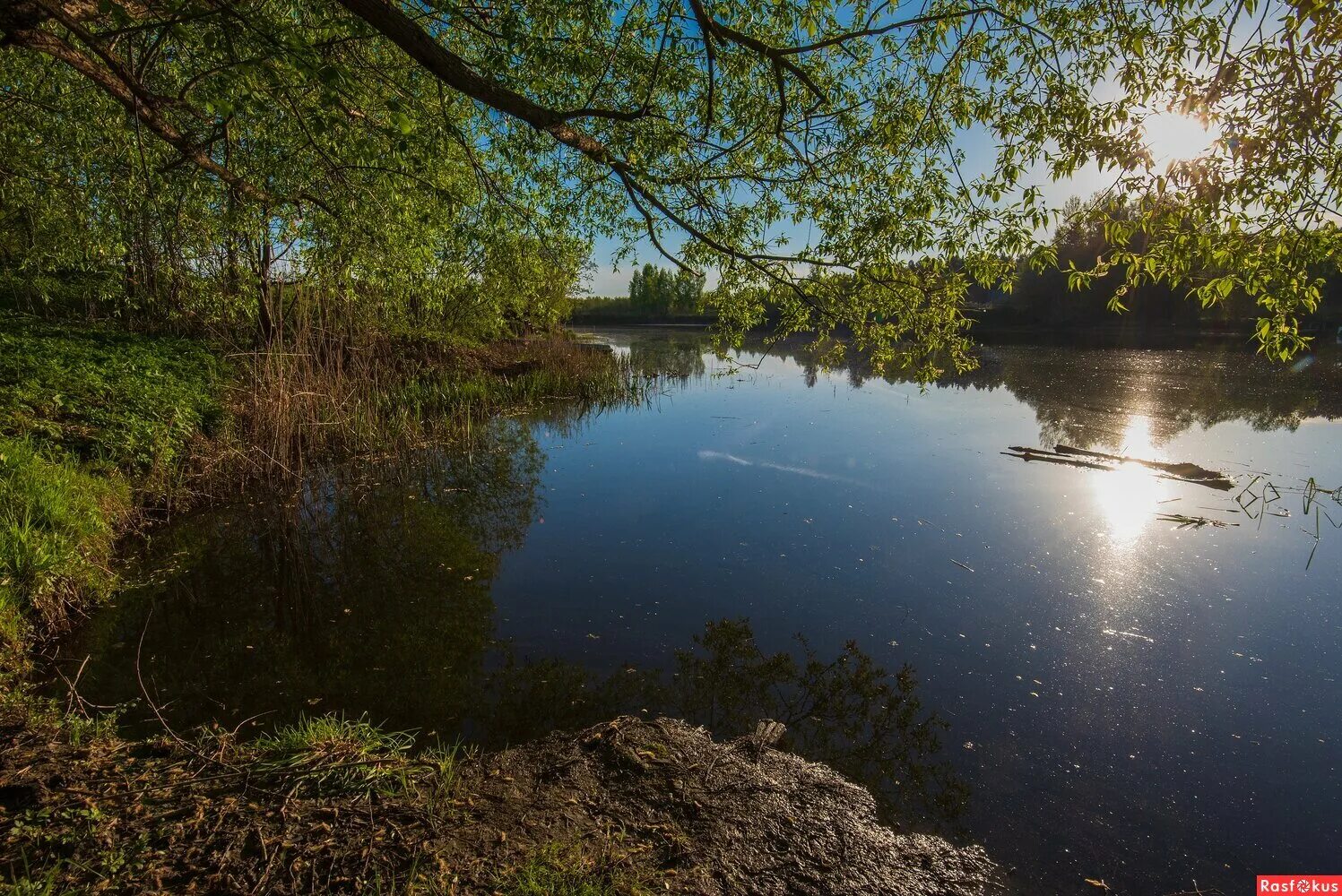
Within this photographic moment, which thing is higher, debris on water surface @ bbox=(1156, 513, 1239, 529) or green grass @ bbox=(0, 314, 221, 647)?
green grass @ bbox=(0, 314, 221, 647)

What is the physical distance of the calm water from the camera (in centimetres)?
318

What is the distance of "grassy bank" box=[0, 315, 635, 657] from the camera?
453cm

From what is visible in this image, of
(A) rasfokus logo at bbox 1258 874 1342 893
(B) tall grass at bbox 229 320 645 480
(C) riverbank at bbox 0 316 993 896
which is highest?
(B) tall grass at bbox 229 320 645 480

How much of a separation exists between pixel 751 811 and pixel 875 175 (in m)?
5.22

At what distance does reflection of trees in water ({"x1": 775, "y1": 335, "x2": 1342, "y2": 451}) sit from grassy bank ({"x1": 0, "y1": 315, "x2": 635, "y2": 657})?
851 cm

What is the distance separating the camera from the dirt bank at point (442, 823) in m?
2.07

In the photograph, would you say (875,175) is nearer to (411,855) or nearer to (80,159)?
(411,855)

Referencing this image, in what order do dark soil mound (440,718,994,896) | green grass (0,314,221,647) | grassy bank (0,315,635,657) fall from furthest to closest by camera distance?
grassy bank (0,315,635,657), green grass (0,314,221,647), dark soil mound (440,718,994,896)

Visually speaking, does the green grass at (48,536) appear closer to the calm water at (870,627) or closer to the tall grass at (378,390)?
the calm water at (870,627)

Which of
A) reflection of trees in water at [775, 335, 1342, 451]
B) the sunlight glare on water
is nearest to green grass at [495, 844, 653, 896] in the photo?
the sunlight glare on water

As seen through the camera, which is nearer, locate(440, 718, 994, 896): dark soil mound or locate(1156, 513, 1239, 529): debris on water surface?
locate(440, 718, 994, 896): dark soil mound

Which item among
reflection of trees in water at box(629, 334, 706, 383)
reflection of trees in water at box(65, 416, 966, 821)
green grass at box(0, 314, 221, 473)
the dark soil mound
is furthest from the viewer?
reflection of trees in water at box(629, 334, 706, 383)

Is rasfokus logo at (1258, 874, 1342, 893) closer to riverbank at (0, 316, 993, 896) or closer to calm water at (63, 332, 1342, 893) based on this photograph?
calm water at (63, 332, 1342, 893)

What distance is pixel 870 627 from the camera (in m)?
4.84
